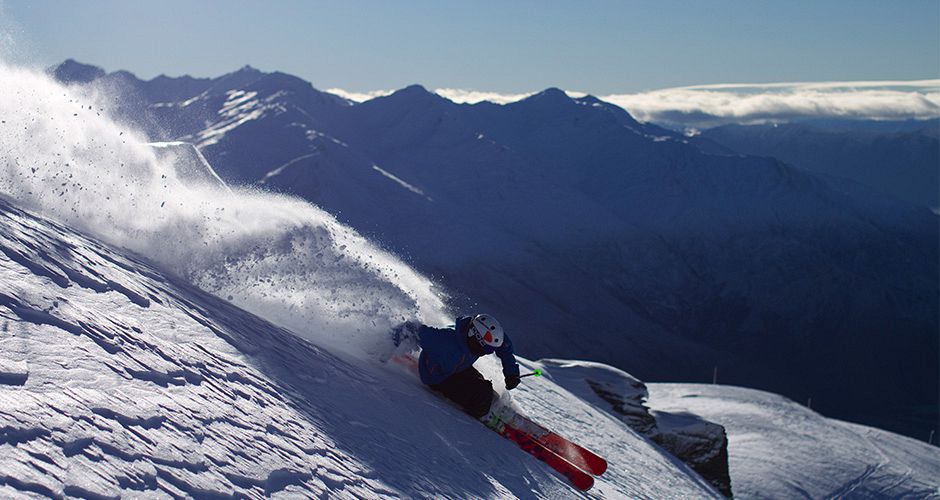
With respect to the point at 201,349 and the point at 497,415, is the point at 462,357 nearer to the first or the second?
the point at 497,415

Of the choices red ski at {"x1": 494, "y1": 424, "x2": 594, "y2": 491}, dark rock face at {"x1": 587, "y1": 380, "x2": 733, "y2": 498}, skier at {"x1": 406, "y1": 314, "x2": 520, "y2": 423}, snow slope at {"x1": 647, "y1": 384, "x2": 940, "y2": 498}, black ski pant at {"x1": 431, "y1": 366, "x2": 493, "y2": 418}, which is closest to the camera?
red ski at {"x1": 494, "y1": 424, "x2": 594, "y2": 491}

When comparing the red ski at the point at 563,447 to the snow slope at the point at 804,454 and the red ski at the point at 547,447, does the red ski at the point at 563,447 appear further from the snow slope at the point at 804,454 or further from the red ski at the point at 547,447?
the snow slope at the point at 804,454

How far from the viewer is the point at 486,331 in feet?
36.8

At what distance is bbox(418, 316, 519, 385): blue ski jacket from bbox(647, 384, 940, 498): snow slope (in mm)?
15001

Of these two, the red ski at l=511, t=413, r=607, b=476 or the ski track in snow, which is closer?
the ski track in snow

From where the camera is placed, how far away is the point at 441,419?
407 inches

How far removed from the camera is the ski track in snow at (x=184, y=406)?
523 cm

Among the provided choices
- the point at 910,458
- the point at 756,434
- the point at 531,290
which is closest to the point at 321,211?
the point at 756,434

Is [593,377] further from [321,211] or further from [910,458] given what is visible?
[910,458]

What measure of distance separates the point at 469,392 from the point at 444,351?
73 centimetres

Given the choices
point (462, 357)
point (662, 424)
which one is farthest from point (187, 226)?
point (662, 424)

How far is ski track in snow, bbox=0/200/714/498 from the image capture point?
5.23m

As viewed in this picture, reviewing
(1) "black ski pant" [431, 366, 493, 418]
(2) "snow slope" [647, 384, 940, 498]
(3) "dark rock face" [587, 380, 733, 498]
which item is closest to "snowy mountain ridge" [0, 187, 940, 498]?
(1) "black ski pant" [431, 366, 493, 418]

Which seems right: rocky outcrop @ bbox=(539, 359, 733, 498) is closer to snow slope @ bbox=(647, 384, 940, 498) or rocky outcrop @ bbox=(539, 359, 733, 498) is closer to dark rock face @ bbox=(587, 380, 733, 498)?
dark rock face @ bbox=(587, 380, 733, 498)
